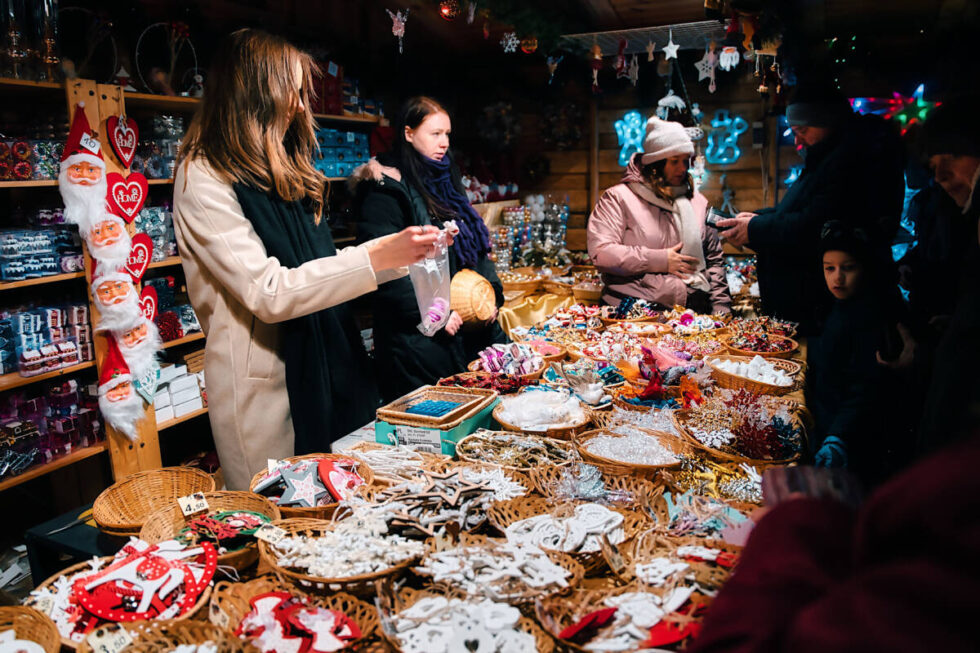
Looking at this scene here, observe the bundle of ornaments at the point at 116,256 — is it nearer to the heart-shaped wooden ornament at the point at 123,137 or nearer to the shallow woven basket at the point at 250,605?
the heart-shaped wooden ornament at the point at 123,137

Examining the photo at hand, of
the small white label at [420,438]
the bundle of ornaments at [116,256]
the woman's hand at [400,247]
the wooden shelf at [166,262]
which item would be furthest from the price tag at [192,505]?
the wooden shelf at [166,262]

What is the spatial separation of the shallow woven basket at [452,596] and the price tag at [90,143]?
2.55 meters

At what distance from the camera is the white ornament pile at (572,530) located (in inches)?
50.1

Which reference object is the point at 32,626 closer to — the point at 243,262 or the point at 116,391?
the point at 243,262

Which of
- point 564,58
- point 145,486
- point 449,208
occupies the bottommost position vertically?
point 145,486

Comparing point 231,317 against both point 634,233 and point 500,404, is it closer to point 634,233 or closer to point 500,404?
point 500,404

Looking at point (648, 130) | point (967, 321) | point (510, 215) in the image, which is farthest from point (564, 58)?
point (967, 321)

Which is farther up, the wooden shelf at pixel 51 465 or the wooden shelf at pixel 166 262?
A: the wooden shelf at pixel 166 262

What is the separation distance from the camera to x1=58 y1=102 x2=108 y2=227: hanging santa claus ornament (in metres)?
2.74

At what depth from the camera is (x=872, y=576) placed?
1.70 ft

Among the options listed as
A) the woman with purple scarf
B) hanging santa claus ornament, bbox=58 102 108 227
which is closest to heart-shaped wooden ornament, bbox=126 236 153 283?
hanging santa claus ornament, bbox=58 102 108 227

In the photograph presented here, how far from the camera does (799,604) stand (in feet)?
1.84

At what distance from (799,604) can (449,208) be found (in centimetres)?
266

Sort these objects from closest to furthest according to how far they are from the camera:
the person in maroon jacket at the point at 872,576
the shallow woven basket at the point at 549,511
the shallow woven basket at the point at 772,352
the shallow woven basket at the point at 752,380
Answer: the person in maroon jacket at the point at 872,576 < the shallow woven basket at the point at 549,511 < the shallow woven basket at the point at 752,380 < the shallow woven basket at the point at 772,352
